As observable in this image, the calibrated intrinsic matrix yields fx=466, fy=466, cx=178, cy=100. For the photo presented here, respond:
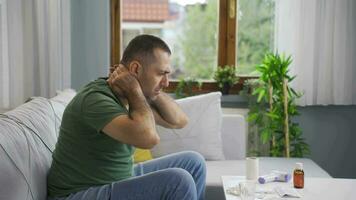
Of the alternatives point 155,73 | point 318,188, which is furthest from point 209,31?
point 318,188

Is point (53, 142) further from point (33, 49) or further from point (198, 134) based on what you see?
point (33, 49)

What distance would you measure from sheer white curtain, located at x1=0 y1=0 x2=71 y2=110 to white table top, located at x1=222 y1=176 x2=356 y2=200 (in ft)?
5.70

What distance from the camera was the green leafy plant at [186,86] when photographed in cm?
352

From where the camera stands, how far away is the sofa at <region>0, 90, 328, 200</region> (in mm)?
1593

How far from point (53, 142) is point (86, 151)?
1.42ft

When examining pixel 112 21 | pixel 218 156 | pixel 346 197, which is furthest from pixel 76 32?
pixel 346 197

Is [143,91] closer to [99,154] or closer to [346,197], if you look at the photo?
[99,154]

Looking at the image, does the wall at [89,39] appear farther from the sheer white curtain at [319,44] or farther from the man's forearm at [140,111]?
the man's forearm at [140,111]

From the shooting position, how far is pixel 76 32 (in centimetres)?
354

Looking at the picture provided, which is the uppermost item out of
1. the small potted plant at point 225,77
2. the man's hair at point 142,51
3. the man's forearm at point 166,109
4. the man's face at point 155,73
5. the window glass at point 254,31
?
the window glass at point 254,31

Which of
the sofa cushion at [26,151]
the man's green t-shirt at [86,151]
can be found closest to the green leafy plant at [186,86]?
the sofa cushion at [26,151]

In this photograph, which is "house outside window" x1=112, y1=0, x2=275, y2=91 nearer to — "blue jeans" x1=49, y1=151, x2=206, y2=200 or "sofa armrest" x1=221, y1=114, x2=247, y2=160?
"sofa armrest" x1=221, y1=114, x2=247, y2=160

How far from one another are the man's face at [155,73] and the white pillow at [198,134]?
3.49ft

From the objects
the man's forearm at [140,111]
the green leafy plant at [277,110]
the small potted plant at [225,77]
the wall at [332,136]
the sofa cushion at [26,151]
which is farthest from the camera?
the wall at [332,136]
